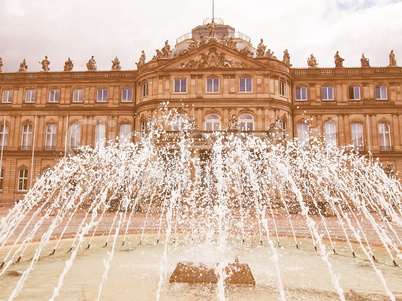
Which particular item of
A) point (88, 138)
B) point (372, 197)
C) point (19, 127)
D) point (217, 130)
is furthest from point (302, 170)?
point (19, 127)

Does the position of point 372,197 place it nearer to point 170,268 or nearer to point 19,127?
point 170,268

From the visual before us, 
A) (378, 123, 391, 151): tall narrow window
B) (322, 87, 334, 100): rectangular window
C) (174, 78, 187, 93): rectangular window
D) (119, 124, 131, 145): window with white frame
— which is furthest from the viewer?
(119, 124, 131, 145): window with white frame

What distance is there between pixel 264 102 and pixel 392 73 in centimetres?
1557

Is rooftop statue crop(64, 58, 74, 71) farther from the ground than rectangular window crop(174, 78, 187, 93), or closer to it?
farther from the ground

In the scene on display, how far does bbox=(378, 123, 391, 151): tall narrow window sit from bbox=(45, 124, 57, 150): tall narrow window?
36750 millimetres

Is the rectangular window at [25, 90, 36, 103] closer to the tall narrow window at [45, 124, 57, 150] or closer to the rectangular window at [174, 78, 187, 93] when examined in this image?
the tall narrow window at [45, 124, 57, 150]

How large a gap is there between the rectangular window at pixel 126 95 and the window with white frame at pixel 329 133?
2238 centimetres

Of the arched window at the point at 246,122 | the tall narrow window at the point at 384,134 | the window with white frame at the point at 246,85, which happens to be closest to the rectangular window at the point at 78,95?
the window with white frame at the point at 246,85

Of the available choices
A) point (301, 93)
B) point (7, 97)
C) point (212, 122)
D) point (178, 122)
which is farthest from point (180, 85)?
point (7, 97)

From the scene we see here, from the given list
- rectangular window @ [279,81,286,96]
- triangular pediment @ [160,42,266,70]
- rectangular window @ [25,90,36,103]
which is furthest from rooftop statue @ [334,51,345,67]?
rectangular window @ [25,90,36,103]

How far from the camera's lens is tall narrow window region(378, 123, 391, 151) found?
3788 centimetres

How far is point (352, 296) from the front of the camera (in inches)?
255

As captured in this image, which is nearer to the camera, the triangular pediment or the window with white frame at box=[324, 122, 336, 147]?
the triangular pediment

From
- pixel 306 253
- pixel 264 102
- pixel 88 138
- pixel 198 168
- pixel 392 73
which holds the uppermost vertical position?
pixel 392 73
